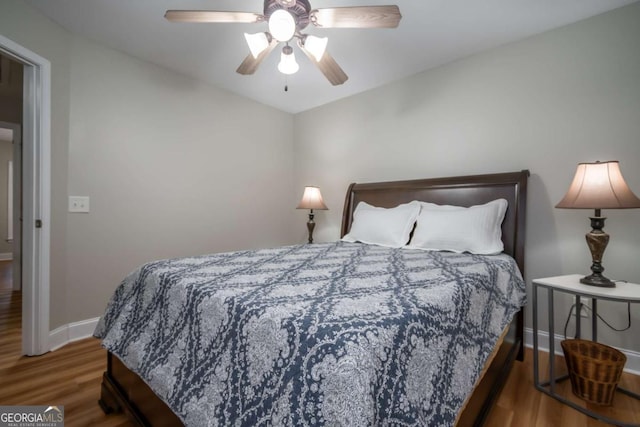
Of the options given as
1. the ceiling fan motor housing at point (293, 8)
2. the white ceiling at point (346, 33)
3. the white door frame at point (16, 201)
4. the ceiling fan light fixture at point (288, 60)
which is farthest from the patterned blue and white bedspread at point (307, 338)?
the white door frame at point (16, 201)

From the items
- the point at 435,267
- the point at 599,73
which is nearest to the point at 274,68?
the point at 435,267

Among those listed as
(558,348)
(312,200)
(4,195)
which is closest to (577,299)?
(558,348)

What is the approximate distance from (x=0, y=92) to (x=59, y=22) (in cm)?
219

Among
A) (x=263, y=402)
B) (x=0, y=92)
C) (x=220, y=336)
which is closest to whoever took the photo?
(x=263, y=402)

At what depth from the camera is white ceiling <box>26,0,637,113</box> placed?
1882 mm

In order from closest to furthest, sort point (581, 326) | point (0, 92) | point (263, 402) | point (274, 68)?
point (263, 402) < point (581, 326) < point (274, 68) < point (0, 92)

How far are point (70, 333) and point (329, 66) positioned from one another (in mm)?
2806

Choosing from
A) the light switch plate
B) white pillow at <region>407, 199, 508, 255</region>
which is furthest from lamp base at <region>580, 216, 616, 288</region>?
the light switch plate

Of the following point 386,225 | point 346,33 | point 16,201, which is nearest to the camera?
point 346,33

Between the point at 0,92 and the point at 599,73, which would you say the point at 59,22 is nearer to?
the point at 0,92

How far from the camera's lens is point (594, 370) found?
4.98 feet

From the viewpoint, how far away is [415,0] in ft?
6.00

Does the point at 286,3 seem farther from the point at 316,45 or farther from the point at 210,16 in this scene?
the point at 210,16

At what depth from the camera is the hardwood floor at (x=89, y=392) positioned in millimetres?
1412
